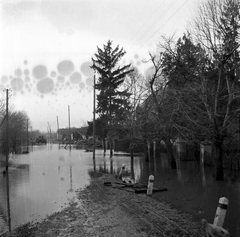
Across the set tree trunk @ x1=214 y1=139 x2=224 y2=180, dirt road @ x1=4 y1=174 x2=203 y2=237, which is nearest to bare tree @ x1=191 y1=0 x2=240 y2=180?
tree trunk @ x1=214 y1=139 x2=224 y2=180

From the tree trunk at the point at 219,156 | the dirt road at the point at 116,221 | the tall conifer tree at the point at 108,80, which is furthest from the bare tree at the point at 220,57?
the tall conifer tree at the point at 108,80

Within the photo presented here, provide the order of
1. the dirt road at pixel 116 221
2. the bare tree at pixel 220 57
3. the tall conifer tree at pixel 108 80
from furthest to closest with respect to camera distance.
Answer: the tall conifer tree at pixel 108 80, the bare tree at pixel 220 57, the dirt road at pixel 116 221

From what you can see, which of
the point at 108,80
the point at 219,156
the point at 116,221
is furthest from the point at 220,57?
the point at 108,80

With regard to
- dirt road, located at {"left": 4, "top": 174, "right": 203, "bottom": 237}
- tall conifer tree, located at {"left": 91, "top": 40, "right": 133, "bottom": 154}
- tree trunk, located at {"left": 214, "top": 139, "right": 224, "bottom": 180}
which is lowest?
dirt road, located at {"left": 4, "top": 174, "right": 203, "bottom": 237}

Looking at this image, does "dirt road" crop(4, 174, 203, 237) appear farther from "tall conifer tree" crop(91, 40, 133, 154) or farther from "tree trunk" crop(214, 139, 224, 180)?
"tall conifer tree" crop(91, 40, 133, 154)

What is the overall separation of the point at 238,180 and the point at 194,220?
25.0ft

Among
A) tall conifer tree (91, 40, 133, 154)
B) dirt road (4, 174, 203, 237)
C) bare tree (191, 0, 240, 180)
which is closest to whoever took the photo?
dirt road (4, 174, 203, 237)

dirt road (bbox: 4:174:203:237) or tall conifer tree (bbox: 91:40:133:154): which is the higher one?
tall conifer tree (bbox: 91:40:133:154)

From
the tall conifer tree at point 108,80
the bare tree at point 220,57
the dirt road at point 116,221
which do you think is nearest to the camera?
the dirt road at point 116,221

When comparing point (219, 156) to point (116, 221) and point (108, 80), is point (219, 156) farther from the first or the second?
point (108, 80)

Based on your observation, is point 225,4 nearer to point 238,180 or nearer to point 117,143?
point 238,180

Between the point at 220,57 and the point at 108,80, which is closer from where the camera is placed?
the point at 220,57

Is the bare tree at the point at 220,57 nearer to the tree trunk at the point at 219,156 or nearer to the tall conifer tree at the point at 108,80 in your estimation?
the tree trunk at the point at 219,156

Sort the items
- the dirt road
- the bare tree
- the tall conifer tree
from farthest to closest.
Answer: the tall conifer tree, the bare tree, the dirt road
